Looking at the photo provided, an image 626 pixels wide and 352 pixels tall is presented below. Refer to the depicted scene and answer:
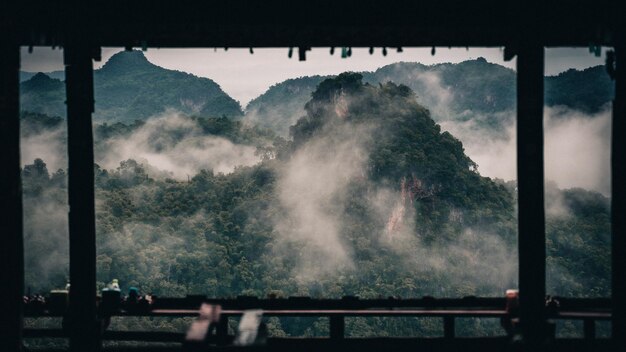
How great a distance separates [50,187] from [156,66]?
85.6m

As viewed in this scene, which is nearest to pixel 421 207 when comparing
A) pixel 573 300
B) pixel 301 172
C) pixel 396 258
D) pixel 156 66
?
pixel 396 258

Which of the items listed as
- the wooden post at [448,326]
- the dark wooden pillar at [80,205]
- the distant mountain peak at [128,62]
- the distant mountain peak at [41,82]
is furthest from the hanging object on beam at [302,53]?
the distant mountain peak at [128,62]

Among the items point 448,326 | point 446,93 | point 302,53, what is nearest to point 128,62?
point 446,93

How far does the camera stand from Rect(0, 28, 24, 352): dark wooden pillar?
4766mm

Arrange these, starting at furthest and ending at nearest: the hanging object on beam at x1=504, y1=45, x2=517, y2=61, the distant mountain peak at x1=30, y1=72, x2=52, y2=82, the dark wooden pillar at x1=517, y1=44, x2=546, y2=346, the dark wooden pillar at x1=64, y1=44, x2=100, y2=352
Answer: the distant mountain peak at x1=30, y1=72, x2=52, y2=82 → the hanging object on beam at x1=504, y1=45, x2=517, y2=61 → the dark wooden pillar at x1=64, y1=44, x2=100, y2=352 → the dark wooden pillar at x1=517, y1=44, x2=546, y2=346

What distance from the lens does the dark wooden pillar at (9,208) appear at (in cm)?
477

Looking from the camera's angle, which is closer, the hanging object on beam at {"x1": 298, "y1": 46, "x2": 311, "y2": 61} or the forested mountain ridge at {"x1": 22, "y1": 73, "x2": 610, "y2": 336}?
the hanging object on beam at {"x1": 298, "y1": 46, "x2": 311, "y2": 61}

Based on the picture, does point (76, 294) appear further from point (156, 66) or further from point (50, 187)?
point (156, 66)

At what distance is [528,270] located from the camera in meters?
5.65

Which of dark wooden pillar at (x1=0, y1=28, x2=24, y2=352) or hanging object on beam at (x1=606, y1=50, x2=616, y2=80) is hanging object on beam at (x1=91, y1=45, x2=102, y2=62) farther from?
hanging object on beam at (x1=606, y1=50, x2=616, y2=80)

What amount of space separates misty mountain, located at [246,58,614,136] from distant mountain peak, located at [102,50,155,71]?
28289 millimetres

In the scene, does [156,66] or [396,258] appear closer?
[396,258]

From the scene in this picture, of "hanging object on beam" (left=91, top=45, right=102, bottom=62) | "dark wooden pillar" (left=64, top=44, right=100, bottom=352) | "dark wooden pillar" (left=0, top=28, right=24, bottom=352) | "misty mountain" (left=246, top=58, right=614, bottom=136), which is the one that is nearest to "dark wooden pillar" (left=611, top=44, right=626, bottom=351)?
"dark wooden pillar" (left=0, top=28, right=24, bottom=352)

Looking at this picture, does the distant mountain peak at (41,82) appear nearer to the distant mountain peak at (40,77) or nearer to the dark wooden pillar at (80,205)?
the distant mountain peak at (40,77)
